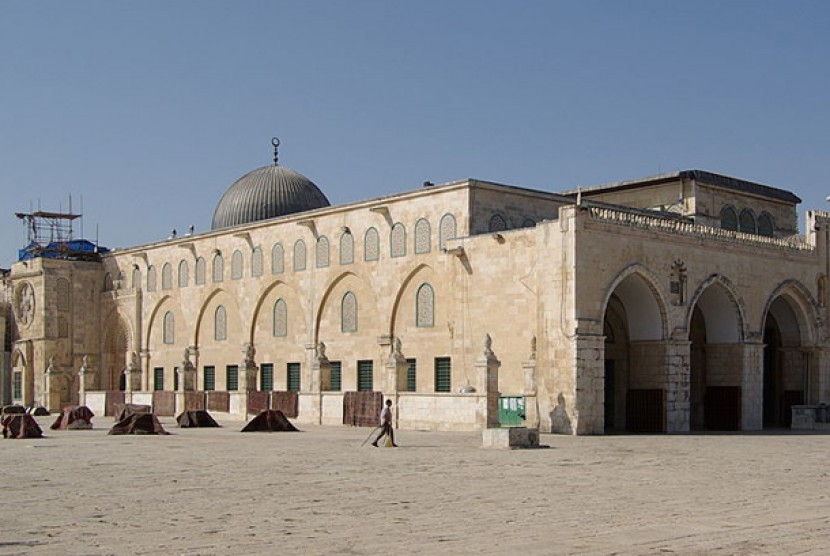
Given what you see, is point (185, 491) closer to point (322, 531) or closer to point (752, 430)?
point (322, 531)

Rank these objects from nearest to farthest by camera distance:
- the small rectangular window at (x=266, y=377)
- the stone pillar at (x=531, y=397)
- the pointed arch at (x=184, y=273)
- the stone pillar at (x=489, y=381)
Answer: the stone pillar at (x=489, y=381), the stone pillar at (x=531, y=397), the small rectangular window at (x=266, y=377), the pointed arch at (x=184, y=273)

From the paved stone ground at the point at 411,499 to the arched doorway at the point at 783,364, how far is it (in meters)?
13.0

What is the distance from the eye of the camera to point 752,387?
3312 centimetres

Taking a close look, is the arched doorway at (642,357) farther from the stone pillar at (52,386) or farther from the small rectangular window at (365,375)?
the stone pillar at (52,386)

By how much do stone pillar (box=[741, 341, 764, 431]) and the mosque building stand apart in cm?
8

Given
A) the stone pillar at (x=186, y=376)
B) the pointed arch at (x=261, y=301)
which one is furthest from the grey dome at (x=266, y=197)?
the stone pillar at (x=186, y=376)

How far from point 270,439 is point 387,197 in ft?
38.0

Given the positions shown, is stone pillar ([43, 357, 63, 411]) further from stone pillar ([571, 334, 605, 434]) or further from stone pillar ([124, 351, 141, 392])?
stone pillar ([571, 334, 605, 434])

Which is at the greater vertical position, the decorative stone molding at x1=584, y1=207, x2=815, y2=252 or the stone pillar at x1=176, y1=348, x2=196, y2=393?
the decorative stone molding at x1=584, y1=207, x2=815, y2=252

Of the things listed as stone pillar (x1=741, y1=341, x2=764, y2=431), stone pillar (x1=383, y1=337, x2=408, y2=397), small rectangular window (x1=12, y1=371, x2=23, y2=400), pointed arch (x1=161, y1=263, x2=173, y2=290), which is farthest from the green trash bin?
small rectangular window (x1=12, y1=371, x2=23, y2=400)

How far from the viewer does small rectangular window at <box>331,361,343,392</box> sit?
37.8m

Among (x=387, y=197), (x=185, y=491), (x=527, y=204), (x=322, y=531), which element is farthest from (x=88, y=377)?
(x=322, y=531)

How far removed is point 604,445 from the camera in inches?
963

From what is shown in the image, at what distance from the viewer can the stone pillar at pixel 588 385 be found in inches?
1113
